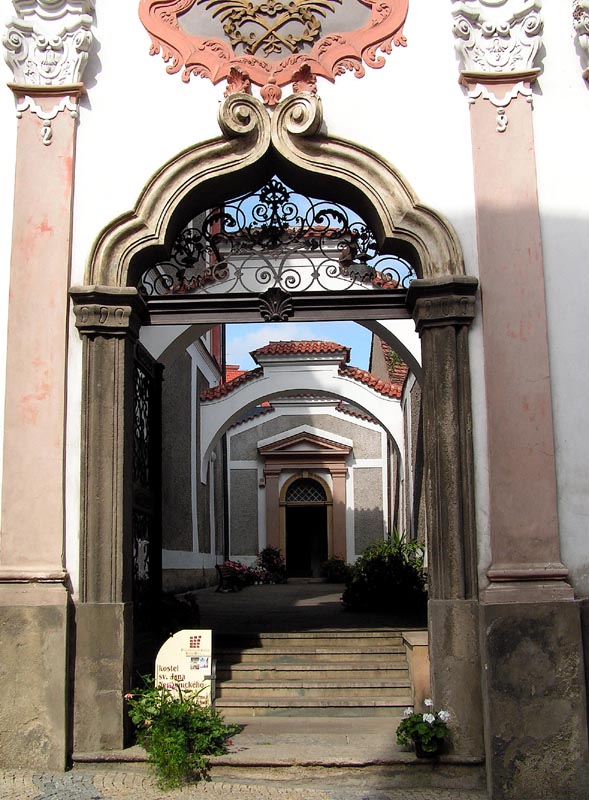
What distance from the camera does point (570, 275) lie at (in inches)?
252

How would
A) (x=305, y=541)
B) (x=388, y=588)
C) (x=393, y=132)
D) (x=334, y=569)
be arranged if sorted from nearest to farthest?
(x=393, y=132)
(x=388, y=588)
(x=334, y=569)
(x=305, y=541)

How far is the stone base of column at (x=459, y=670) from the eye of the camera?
598 centimetres

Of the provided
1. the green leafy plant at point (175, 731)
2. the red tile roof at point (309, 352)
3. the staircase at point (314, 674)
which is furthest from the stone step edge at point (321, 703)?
the red tile roof at point (309, 352)

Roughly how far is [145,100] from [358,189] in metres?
1.66

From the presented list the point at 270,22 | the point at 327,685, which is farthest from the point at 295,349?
the point at 270,22

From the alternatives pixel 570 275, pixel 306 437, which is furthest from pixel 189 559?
pixel 570 275

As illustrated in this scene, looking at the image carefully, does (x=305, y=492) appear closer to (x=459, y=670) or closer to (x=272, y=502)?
(x=272, y=502)

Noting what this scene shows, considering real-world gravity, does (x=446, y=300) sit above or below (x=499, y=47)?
below

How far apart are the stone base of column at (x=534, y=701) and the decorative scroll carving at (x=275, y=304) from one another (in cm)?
253

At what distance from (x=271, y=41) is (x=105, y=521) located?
3.64 m

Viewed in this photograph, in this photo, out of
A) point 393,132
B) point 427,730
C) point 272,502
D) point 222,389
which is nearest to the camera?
point 427,730

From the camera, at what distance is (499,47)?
6.59 metres

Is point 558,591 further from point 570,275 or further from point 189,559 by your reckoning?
point 189,559

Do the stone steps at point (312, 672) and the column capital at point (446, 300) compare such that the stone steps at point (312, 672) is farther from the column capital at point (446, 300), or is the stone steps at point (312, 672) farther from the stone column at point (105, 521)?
the column capital at point (446, 300)
